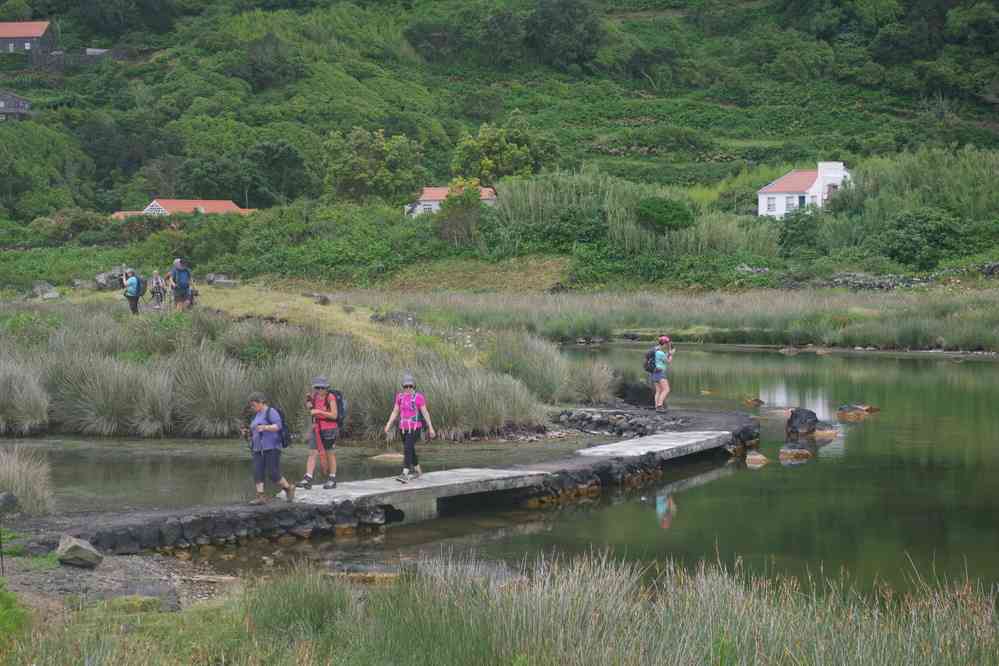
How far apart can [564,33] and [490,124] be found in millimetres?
36417

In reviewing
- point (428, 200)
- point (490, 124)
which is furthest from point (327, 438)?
point (490, 124)

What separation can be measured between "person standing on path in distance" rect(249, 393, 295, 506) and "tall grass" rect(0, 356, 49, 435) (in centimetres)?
990

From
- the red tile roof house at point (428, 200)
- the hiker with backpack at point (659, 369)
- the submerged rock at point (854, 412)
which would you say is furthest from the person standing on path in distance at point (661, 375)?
the red tile roof house at point (428, 200)

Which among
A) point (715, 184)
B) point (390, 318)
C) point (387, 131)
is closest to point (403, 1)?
point (387, 131)

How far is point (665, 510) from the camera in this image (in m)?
19.3

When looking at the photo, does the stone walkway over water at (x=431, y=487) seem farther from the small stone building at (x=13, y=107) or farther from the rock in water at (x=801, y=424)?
the small stone building at (x=13, y=107)

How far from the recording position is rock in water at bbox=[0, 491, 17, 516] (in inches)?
644

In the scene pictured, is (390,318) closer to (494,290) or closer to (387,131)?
(494,290)

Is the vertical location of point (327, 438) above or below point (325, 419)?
below

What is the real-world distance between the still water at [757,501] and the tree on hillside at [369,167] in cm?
5786

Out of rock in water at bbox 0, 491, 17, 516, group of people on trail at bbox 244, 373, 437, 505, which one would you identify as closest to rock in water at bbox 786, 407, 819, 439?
group of people on trail at bbox 244, 373, 437, 505

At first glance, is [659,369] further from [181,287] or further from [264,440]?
[181,287]

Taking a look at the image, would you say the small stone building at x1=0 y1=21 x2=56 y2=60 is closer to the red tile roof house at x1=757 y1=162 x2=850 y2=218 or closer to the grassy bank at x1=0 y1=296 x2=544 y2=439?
the red tile roof house at x1=757 y1=162 x2=850 y2=218

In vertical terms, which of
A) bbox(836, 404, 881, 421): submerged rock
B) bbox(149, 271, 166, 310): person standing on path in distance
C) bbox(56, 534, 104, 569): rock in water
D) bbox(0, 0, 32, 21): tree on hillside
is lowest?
bbox(836, 404, 881, 421): submerged rock
